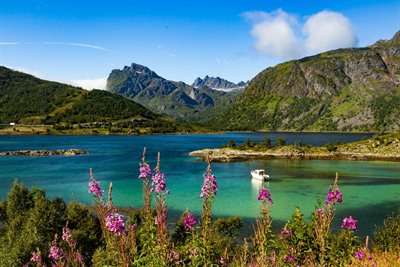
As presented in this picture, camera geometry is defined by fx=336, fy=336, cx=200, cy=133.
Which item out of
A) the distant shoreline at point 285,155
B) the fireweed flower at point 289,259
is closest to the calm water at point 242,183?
the distant shoreline at point 285,155

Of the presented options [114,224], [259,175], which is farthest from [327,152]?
[114,224]

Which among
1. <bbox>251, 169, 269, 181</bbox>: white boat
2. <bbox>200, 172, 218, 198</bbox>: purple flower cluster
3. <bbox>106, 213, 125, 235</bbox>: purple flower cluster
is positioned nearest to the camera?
<bbox>106, 213, 125, 235</bbox>: purple flower cluster

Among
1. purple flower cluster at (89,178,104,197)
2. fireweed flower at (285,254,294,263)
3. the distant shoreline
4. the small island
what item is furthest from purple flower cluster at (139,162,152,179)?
the small island

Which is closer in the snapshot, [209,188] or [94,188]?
[94,188]

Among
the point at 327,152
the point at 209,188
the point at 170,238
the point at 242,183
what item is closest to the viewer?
the point at 209,188

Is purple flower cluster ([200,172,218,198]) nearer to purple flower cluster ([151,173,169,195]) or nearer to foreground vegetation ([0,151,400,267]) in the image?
foreground vegetation ([0,151,400,267])

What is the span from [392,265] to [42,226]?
907 inches

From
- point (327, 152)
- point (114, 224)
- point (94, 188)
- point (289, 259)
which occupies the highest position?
point (94, 188)

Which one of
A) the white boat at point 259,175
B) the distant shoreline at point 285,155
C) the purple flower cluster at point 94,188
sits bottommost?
the white boat at point 259,175

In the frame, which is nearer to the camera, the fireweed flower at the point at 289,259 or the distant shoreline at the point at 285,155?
the fireweed flower at the point at 289,259

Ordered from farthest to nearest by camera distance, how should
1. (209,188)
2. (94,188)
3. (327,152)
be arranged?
(327,152)
(209,188)
(94,188)

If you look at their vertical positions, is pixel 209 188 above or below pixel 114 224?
above

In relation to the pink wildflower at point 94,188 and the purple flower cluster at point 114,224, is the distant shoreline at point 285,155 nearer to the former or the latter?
the pink wildflower at point 94,188

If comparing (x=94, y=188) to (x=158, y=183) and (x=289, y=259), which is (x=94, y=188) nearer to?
(x=158, y=183)
